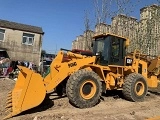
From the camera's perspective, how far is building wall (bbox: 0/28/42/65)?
1174 inches

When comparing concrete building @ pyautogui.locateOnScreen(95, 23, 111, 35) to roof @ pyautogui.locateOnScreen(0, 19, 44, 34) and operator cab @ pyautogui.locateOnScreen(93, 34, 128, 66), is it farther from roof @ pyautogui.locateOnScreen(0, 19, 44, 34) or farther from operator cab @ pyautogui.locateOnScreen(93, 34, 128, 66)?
operator cab @ pyautogui.locateOnScreen(93, 34, 128, 66)

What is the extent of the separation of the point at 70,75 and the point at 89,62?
93 cm

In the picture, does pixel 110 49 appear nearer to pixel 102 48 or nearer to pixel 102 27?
pixel 102 48

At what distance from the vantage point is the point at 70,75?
8430 mm

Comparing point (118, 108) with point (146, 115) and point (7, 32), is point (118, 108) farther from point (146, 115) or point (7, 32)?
point (7, 32)

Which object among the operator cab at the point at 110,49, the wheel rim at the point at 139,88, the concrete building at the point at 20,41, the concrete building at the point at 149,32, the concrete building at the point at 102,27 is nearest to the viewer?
the operator cab at the point at 110,49

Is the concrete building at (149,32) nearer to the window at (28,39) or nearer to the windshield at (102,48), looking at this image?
the windshield at (102,48)

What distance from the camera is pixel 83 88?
27.2 ft

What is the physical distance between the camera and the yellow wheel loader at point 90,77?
7.50 metres

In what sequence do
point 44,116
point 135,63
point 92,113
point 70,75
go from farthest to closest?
point 135,63
point 70,75
point 92,113
point 44,116

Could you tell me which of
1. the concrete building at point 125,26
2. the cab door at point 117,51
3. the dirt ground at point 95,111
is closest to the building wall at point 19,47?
the concrete building at point 125,26

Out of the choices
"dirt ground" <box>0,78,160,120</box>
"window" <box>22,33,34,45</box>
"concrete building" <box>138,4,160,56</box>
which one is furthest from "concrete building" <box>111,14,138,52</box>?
"dirt ground" <box>0,78,160,120</box>

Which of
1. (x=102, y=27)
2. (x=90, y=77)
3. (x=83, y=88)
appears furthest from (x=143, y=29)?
(x=83, y=88)

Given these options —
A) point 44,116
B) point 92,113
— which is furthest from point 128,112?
point 44,116
